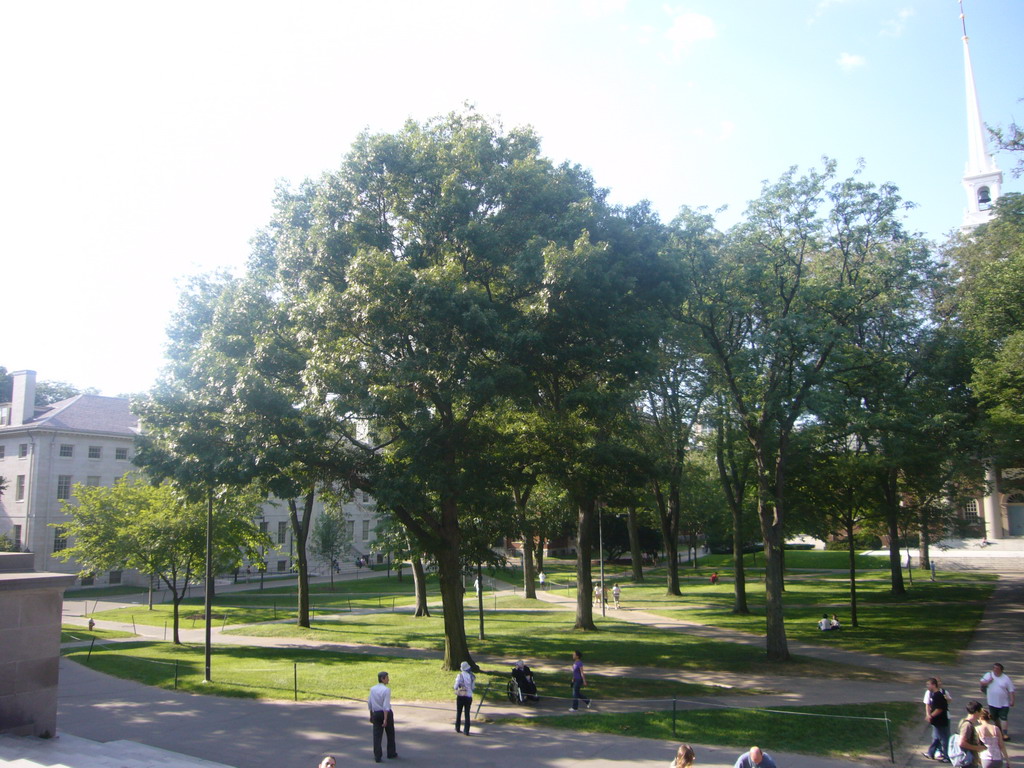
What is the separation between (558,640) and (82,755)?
1860 cm

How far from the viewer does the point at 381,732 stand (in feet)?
42.3

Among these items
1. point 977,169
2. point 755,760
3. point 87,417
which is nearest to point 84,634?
point 87,417

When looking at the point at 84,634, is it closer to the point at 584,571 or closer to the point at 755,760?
the point at 584,571

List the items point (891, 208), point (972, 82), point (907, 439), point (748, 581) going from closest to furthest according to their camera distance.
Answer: point (891, 208), point (907, 439), point (748, 581), point (972, 82)

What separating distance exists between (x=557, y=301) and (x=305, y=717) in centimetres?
1123

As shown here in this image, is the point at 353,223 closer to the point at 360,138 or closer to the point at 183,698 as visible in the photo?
the point at 360,138

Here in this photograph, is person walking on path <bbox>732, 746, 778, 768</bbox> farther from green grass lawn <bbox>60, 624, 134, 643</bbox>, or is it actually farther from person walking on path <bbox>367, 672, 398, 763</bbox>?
green grass lawn <bbox>60, 624, 134, 643</bbox>

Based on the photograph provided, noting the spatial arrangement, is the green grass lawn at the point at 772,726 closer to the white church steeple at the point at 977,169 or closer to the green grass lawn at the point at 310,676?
the green grass lawn at the point at 310,676

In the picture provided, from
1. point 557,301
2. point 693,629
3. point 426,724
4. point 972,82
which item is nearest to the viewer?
point 426,724

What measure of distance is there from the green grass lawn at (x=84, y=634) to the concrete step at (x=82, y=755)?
1980cm

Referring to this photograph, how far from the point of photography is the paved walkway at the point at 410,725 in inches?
508

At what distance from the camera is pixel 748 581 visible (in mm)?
52469

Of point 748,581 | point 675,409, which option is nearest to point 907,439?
point 675,409

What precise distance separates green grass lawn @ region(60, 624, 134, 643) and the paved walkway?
8388 mm
